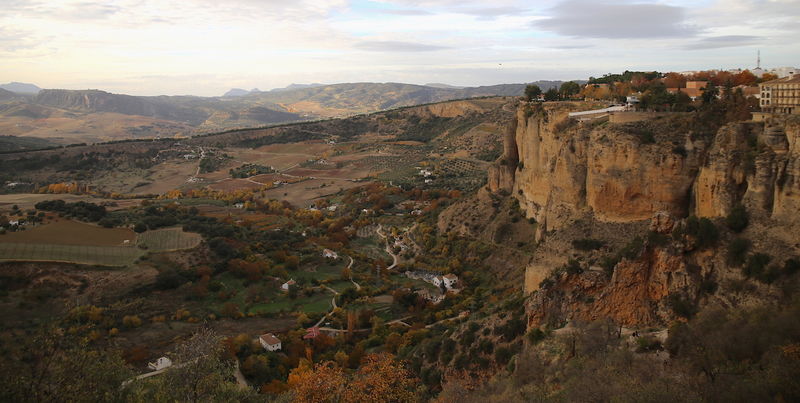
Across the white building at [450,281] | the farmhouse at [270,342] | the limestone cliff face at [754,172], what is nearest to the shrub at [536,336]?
the limestone cliff face at [754,172]

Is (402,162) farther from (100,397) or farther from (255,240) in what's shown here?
(100,397)

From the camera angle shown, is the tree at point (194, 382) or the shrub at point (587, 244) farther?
the shrub at point (587, 244)

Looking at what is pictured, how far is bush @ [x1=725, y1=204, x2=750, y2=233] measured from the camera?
56.8 feet

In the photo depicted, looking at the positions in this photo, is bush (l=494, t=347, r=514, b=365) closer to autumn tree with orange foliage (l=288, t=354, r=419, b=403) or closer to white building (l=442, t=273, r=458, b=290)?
autumn tree with orange foliage (l=288, t=354, r=419, b=403)

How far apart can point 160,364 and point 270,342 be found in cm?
517

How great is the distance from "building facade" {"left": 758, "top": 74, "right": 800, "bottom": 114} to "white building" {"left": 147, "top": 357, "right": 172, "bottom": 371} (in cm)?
2644

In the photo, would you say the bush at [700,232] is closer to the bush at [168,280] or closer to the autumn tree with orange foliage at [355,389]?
the autumn tree with orange foliage at [355,389]

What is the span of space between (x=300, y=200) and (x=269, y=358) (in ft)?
144

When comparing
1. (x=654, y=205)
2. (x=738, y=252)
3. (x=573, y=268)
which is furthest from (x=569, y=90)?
(x=738, y=252)

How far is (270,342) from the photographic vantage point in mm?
28609

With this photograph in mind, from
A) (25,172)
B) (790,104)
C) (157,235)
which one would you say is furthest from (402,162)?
(790,104)

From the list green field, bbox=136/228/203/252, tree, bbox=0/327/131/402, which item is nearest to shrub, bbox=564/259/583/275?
tree, bbox=0/327/131/402

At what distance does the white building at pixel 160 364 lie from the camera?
25453mm

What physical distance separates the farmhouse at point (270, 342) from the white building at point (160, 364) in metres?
4.61
